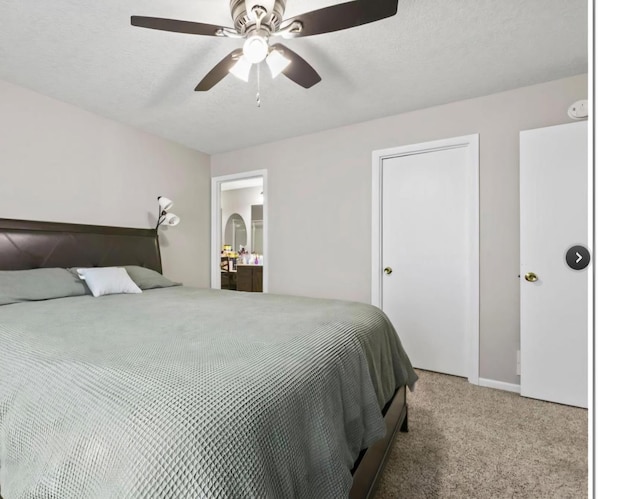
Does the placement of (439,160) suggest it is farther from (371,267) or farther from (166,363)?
(166,363)

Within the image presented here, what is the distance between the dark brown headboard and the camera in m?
2.34

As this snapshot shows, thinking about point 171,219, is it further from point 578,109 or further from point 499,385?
point 578,109

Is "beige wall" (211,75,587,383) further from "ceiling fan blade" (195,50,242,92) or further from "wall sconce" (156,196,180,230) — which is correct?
"ceiling fan blade" (195,50,242,92)

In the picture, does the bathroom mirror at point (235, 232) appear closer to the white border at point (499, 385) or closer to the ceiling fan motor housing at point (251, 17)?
the white border at point (499, 385)

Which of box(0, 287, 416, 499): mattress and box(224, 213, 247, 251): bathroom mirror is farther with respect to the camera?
box(224, 213, 247, 251): bathroom mirror

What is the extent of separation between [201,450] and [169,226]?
3.43m

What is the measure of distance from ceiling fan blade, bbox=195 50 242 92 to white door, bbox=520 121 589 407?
2150mm

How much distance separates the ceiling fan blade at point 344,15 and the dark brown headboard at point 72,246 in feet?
8.26

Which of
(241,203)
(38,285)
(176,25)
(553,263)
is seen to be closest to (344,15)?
(176,25)

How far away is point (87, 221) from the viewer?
285cm

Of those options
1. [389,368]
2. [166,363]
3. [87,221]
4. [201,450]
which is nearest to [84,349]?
[166,363]

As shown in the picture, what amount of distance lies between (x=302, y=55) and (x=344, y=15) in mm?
834

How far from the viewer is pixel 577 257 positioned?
2.19 m

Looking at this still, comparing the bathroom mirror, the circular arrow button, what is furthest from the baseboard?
the bathroom mirror
